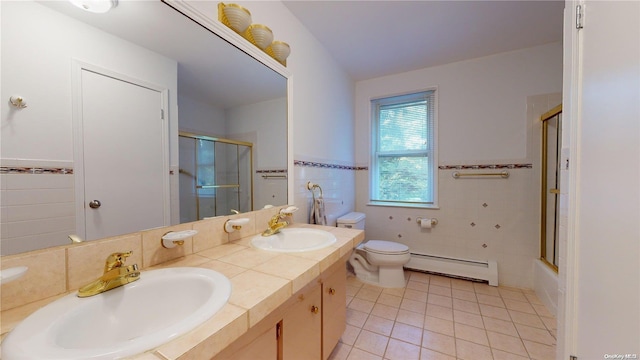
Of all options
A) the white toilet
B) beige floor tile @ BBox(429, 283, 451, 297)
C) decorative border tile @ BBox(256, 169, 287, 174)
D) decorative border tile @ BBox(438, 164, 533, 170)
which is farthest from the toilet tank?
decorative border tile @ BBox(438, 164, 533, 170)

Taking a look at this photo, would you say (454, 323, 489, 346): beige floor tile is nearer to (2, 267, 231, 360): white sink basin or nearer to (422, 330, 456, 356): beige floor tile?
(422, 330, 456, 356): beige floor tile

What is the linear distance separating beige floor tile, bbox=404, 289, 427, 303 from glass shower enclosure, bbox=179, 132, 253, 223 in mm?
1682

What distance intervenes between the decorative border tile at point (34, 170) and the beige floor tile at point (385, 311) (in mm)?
1977

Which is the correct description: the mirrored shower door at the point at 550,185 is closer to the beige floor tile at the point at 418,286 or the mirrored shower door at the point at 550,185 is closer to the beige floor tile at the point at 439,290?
the beige floor tile at the point at 439,290

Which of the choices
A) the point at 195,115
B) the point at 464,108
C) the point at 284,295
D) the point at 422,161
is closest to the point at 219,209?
the point at 195,115

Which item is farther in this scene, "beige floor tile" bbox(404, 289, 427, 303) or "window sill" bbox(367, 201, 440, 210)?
"window sill" bbox(367, 201, 440, 210)

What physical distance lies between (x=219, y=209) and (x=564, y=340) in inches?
61.1

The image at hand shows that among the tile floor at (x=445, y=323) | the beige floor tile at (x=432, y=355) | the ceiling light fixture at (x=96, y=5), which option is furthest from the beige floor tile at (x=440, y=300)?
the ceiling light fixture at (x=96, y=5)

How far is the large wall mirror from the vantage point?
1.94 feet

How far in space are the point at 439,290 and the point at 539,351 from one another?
78cm

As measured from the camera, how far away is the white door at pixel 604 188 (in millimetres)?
571

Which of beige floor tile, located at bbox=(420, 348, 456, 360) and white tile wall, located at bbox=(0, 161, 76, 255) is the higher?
white tile wall, located at bbox=(0, 161, 76, 255)

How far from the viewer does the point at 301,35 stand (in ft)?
5.89

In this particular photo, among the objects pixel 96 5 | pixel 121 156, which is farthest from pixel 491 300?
pixel 96 5
